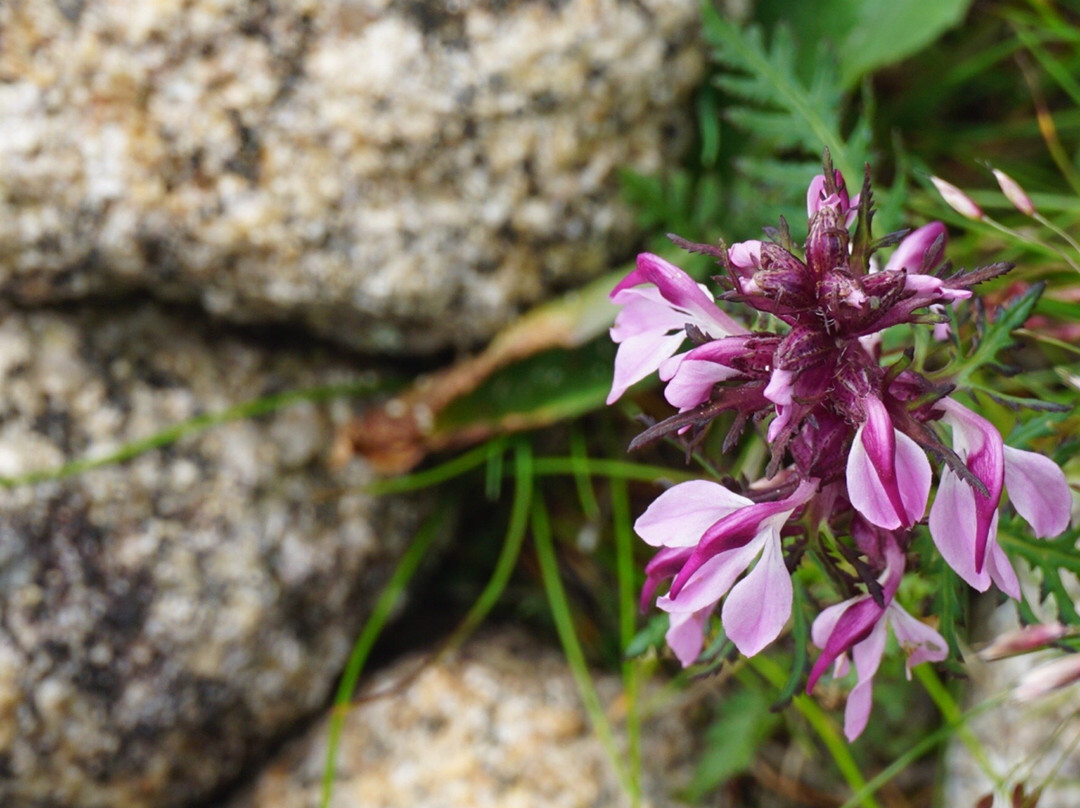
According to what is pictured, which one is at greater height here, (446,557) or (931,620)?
(931,620)

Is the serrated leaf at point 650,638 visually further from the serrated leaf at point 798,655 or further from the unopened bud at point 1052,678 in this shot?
the unopened bud at point 1052,678

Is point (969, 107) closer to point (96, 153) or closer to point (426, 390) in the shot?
point (426, 390)

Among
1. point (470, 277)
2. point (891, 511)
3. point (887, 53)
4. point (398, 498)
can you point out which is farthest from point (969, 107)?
point (891, 511)

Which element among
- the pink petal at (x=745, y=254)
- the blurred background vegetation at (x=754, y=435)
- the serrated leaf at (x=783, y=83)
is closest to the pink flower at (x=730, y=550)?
the pink petal at (x=745, y=254)

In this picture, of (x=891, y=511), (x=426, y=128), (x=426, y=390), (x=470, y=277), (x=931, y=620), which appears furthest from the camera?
(x=426, y=390)

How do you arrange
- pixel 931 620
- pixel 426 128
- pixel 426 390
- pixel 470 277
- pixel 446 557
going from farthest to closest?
1. pixel 446 557
2. pixel 426 390
3. pixel 470 277
4. pixel 426 128
5. pixel 931 620

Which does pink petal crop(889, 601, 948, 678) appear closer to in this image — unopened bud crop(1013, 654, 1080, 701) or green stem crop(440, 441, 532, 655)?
unopened bud crop(1013, 654, 1080, 701)
